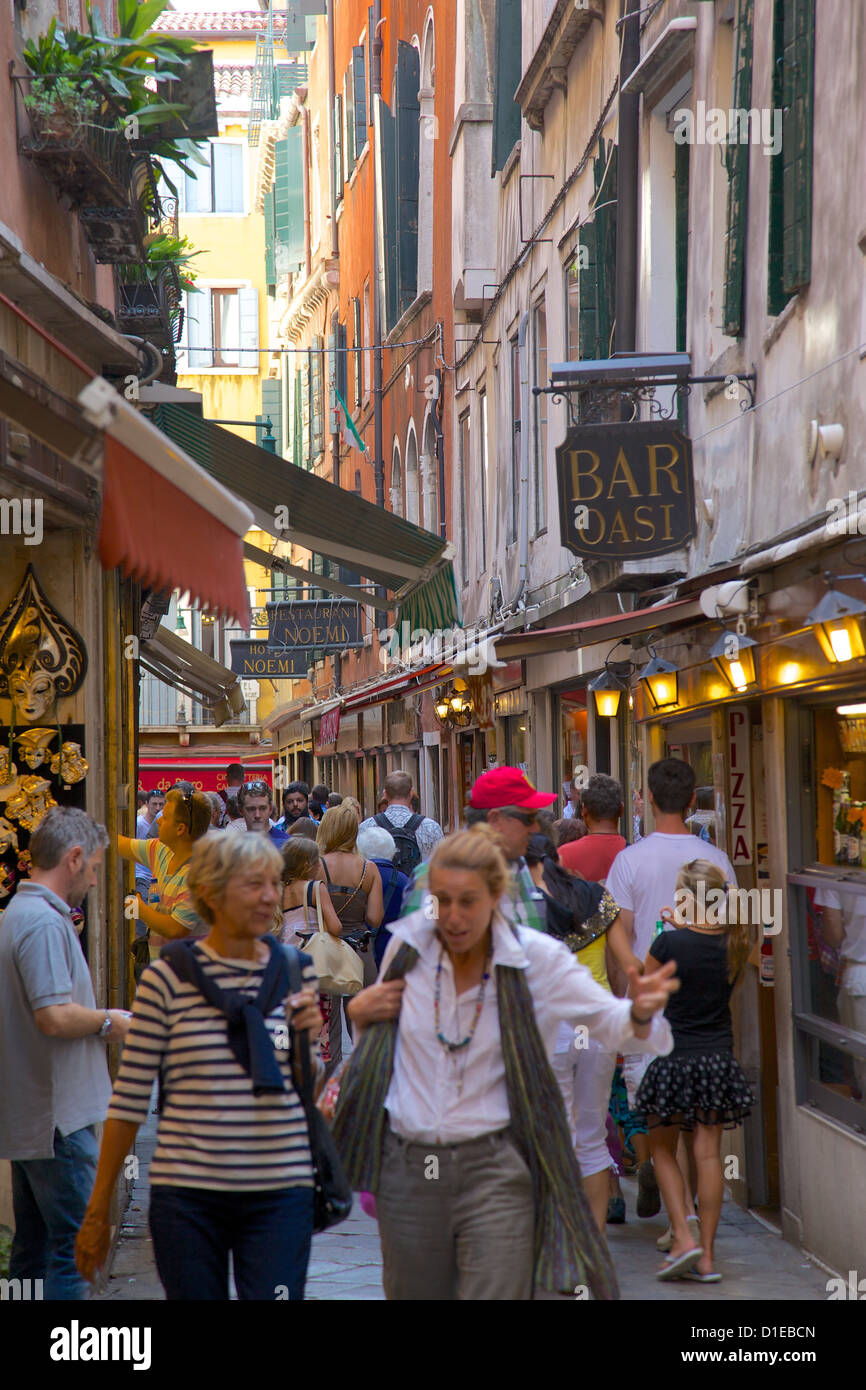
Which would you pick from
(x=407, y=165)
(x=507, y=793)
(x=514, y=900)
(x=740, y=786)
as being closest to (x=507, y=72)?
(x=407, y=165)

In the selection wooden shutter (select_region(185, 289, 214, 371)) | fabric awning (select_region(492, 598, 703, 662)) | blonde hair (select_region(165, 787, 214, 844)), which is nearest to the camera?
blonde hair (select_region(165, 787, 214, 844))

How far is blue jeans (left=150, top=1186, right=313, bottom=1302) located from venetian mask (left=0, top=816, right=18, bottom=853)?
3.62 metres

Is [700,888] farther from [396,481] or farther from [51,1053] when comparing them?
[396,481]

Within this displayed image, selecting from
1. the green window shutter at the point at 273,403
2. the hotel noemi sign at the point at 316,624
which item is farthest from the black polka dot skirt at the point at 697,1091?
the green window shutter at the point at 273,403

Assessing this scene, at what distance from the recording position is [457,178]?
2073 cm

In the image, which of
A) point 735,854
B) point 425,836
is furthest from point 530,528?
point 735,854

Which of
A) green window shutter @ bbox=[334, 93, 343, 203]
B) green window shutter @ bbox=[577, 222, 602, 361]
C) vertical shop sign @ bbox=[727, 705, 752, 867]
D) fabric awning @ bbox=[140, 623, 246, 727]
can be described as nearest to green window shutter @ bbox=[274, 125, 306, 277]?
green window shutter @ bbox=[334, 93, 343, 203]

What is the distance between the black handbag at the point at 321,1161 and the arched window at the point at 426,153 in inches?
828

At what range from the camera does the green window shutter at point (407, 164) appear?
25.9 meters

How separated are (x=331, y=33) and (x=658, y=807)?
30.2m

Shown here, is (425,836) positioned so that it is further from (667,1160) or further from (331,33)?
(331,33)

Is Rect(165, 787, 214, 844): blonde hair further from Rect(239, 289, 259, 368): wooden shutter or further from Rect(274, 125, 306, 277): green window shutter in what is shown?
Rect(239, 289, 259, 368): wooden shutter

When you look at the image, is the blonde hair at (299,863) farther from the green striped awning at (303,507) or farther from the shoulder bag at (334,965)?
the green striped awning at (303,507)

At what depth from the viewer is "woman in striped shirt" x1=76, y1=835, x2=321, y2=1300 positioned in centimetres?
450
